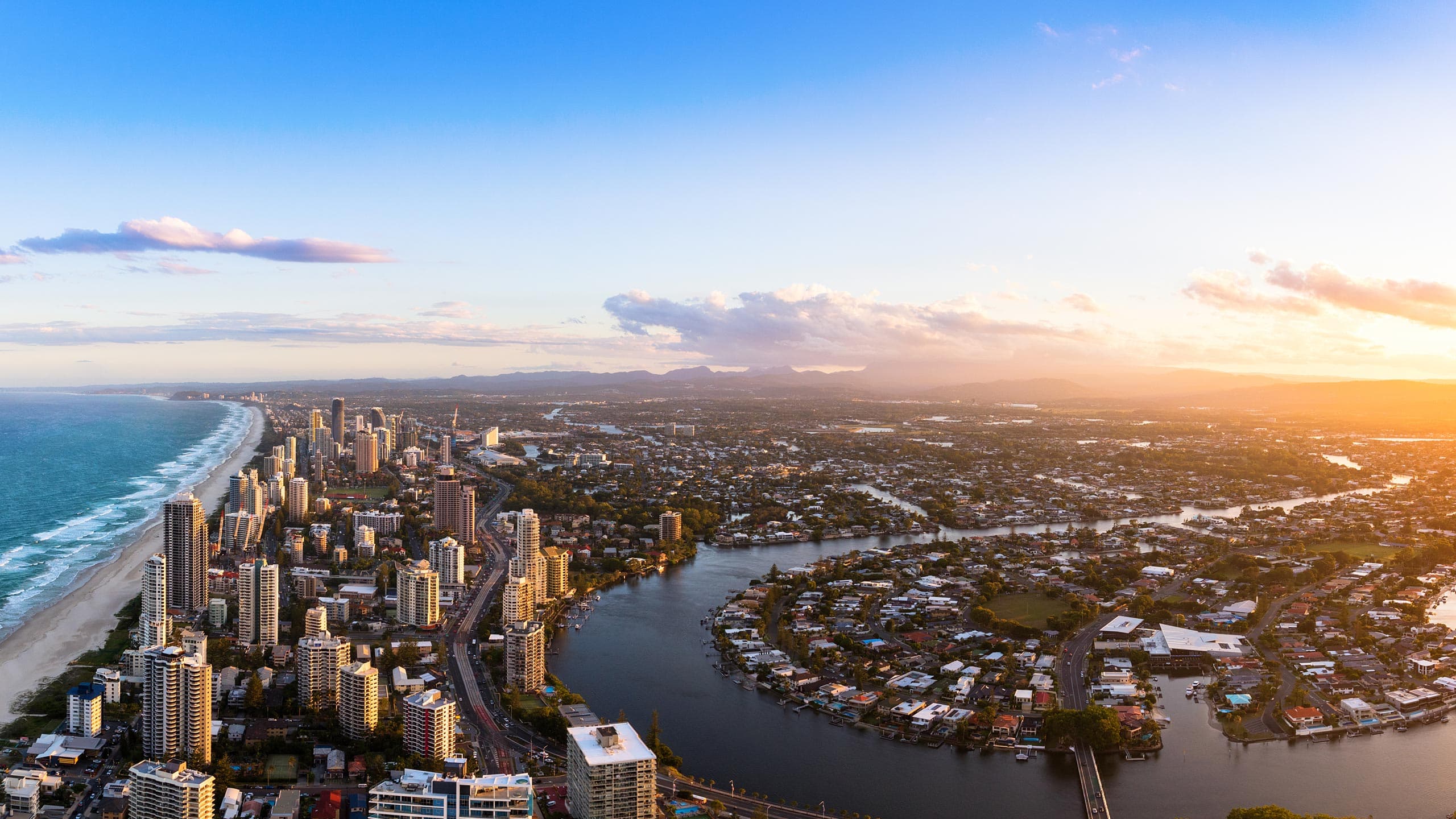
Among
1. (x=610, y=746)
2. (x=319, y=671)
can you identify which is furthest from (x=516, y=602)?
(x=610, y=746)

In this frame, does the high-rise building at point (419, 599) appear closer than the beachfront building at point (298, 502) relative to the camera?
Yes

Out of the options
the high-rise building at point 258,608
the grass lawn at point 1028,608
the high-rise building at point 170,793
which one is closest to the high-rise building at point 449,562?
the high-rise building at point 258,608

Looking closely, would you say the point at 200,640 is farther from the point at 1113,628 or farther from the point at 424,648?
the point at 1113,628

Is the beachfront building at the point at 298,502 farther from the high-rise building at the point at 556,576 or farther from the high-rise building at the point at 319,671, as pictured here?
the high-rise building at the point at 319,671

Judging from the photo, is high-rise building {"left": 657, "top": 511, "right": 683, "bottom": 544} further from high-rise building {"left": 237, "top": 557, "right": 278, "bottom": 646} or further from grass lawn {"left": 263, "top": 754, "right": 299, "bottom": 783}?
grass lawn {"left": 263, "top": 754, "right": 299, "bottom": 783}

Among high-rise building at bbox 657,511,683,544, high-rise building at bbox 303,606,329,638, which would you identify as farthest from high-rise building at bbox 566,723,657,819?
high-rise building at bbox 657,511,683,544
